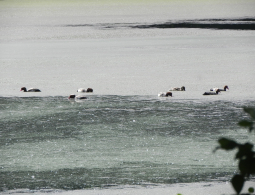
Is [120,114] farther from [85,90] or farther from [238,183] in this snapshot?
[238,183]

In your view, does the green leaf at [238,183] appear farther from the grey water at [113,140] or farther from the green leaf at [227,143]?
the grey water at [113,140]

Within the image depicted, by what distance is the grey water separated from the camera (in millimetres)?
4246

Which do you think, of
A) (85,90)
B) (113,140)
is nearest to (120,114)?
(113,140)

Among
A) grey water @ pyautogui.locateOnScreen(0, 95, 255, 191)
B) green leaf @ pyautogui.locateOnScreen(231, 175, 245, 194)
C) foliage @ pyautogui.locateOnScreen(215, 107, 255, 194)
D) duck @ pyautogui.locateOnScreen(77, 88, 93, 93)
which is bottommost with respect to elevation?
green leaf @ pyautogui.locateOnScreen(231, 175, 245, 194)

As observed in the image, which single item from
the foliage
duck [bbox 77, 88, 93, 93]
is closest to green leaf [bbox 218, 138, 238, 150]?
the foliage

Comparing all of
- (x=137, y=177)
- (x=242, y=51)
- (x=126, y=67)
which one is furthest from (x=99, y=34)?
(x=137, y=177)

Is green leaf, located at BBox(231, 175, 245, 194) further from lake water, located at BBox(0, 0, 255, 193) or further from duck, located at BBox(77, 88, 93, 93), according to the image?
duck, located at BBox(77, 88, 93, 93)

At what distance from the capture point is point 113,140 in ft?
18.1

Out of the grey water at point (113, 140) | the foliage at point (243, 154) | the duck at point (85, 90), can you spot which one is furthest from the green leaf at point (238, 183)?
the duck at point (85, 90)

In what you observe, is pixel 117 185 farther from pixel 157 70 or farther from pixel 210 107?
pixel 157 70

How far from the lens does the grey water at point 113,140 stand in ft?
13.9

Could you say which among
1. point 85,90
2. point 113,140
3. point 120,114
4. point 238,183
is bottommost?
point 238,183

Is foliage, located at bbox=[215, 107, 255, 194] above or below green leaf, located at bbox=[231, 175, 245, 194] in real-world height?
above

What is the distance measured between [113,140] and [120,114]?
1403 millimetres
